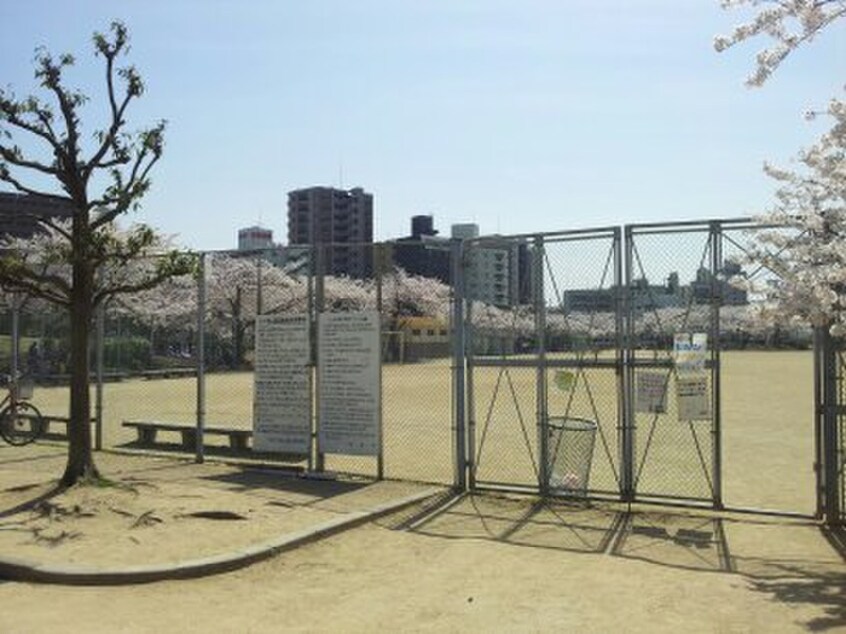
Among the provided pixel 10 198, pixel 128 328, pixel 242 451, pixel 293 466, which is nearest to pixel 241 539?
pixel 293 466

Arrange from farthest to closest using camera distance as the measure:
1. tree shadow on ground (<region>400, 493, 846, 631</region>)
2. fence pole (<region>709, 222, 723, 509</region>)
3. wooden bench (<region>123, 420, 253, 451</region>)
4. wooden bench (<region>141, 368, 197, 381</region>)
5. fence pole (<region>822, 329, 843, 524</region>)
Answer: wooden bench (<region>141, 368, 197, 381</region>) → wooden bench (<region>123, 420, 253, 451</region>) → fence pole (<region>709, 222, 723, 509</region>) → fence pole (<region>822, 329, 843, 524</region>) → tree shadow on ground (<region>400, 493, 846, 631</region>)

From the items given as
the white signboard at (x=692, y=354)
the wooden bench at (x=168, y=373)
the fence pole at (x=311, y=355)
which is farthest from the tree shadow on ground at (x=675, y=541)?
the wooden bench at (x=168, y=373)

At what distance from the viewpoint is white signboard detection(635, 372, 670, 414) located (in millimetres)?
10658

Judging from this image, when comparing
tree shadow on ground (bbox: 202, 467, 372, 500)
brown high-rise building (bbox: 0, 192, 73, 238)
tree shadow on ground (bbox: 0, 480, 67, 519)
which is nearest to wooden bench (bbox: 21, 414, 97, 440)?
brown high-rise building (bbox: 0, 192, 73, 238)

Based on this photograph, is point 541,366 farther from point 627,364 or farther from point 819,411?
point 819,411

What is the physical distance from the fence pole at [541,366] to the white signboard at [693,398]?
1.63 metres

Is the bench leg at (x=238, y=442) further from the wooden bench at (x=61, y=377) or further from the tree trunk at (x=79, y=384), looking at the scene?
the tree trunk at (x=79, y=384)

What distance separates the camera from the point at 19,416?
55.3 ft

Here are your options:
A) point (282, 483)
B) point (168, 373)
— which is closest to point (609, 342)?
point (282, 483)

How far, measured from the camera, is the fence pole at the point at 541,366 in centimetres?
1137

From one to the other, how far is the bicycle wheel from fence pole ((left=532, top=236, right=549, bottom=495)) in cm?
947

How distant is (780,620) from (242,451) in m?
9.84

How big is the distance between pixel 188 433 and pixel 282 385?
10.9ft

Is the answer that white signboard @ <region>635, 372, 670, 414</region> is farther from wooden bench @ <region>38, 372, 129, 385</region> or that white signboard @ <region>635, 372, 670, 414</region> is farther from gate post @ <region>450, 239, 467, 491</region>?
wooden bench @ <region>38, 372, 129, 385</region>
